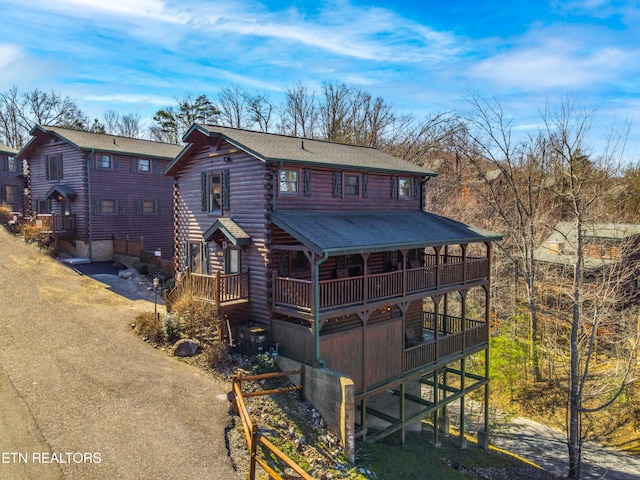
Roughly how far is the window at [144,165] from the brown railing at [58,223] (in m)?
5.37

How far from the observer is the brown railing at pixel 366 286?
48.6ft

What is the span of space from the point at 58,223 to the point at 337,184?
65.7ft

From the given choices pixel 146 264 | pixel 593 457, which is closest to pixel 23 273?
pixel 146 264

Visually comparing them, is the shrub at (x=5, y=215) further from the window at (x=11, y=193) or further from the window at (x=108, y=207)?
the window at (x=108, y=207)

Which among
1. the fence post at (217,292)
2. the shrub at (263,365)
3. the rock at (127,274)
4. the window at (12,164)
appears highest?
the window at (12,164)

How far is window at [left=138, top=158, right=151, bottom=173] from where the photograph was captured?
32122 mm

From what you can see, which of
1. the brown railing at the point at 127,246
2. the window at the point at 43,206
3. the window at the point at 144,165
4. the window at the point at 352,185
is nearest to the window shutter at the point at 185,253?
the window at the point at 352,185

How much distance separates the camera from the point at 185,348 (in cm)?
1650

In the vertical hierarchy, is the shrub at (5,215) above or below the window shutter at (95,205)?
below

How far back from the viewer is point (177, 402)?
521 inches

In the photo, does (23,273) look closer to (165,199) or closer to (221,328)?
(165,199)

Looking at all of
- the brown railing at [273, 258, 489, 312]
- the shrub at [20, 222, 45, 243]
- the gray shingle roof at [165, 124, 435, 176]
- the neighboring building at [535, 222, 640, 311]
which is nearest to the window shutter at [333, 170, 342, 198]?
the gray shingle roof at [165, 124, 435, 176]

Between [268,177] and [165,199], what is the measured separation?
19548mm

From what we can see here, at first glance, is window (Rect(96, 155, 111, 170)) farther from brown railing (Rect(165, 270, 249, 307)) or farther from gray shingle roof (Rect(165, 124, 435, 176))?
brown railing (Rect(165, 270, 249, 307))
